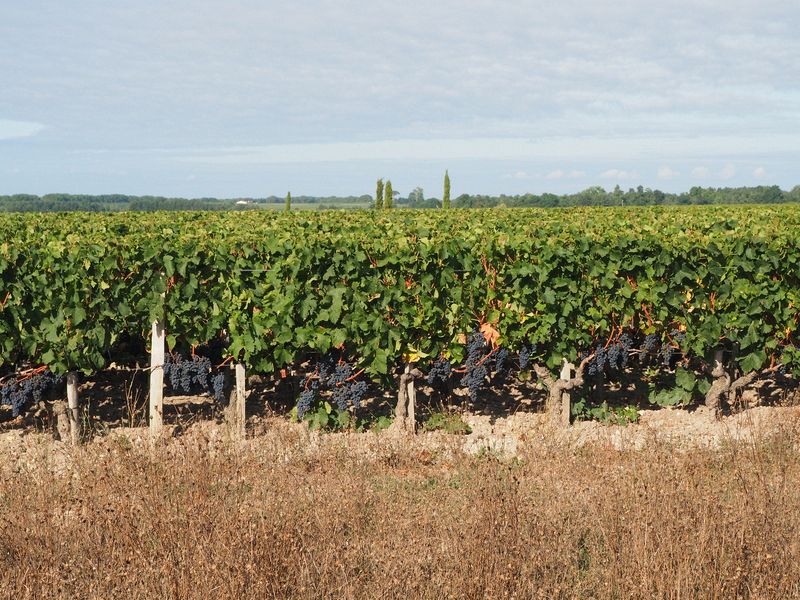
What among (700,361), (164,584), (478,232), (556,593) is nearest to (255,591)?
(164,584)

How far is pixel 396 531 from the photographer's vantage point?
5.30 metres

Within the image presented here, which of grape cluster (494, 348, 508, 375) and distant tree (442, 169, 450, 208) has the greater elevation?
distant tree (442, 169, 450, 208)

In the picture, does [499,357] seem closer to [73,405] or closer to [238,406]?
[238,406]

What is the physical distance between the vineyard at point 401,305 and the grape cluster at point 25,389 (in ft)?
0.05

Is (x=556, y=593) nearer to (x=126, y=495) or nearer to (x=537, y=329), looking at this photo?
(x=126, y=495)

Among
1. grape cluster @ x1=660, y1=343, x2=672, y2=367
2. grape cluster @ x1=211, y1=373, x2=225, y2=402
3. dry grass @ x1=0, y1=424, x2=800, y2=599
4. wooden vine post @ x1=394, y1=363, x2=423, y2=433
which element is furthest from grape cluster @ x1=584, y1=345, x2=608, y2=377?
grape cluster @ x1=211, y1=373, x2=225, y2=402

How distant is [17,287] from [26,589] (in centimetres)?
479

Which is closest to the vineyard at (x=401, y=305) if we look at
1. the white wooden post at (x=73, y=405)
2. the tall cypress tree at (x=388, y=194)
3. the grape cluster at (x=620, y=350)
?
the grape cluster at (x=620, y=350)

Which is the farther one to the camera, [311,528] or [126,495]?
[126,495]

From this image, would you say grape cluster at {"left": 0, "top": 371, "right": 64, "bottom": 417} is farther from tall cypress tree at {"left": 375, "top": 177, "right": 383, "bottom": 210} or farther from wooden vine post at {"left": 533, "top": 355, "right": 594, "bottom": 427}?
tall cypress tree at {"left": 375, "top": 177, "right": 383, "bottom": 210}

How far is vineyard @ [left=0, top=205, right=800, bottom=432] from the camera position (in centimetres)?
855

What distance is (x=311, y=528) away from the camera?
204 inches

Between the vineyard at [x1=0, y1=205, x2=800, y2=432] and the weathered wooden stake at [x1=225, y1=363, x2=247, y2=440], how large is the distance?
0.16 meters

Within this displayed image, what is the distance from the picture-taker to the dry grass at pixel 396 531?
4469 mm
